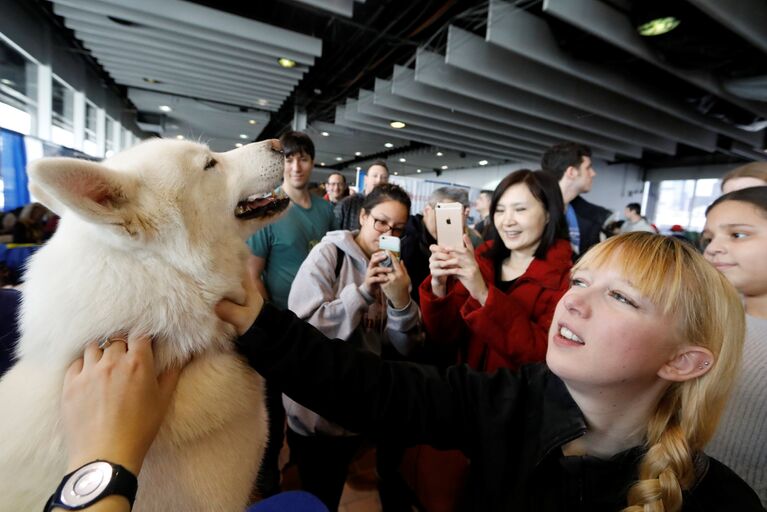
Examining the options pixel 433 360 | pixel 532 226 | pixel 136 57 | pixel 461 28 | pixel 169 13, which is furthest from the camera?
pixel 136 57

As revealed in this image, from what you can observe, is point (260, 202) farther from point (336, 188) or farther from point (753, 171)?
point (336, 188)

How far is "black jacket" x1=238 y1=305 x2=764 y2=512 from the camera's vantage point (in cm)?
92

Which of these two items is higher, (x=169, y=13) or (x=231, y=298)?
(x=169, y=13)

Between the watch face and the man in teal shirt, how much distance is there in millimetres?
1567

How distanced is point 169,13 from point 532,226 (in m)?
5.28

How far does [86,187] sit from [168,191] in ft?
0.74

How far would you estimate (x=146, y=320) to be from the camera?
2.88 ft

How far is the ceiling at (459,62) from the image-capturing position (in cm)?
423

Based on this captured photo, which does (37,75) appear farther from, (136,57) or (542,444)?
(542,444)

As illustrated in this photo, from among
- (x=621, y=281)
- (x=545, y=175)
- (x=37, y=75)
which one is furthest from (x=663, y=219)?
(x=37, y=75)

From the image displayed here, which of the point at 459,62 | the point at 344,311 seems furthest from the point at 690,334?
the point at 459,62

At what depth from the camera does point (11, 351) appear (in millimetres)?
1133

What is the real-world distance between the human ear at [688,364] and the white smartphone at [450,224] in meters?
0.88

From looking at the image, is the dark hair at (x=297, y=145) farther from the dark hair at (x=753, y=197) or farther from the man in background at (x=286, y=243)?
the dark hair at (x=753, y=197)
